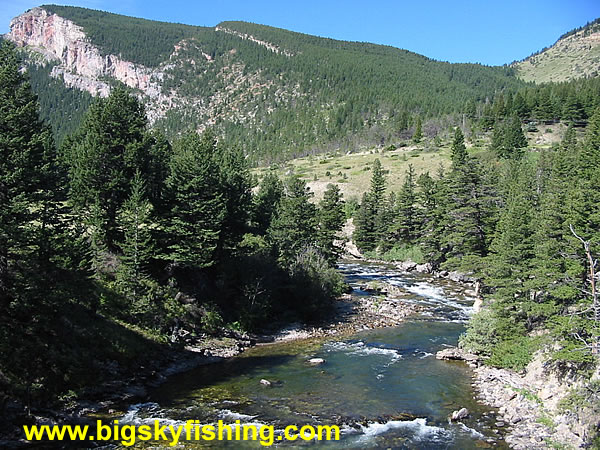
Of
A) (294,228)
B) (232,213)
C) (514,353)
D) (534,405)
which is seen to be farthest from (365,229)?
(534,405)

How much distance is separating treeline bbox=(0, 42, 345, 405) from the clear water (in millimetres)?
4979

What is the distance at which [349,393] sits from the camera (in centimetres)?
2569

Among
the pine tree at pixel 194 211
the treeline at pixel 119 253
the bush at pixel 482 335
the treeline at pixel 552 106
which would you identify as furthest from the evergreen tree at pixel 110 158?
the treeline at pixel 552 106

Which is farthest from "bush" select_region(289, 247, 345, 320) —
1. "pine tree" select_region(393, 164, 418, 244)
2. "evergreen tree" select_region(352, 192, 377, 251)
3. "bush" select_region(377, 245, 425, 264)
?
"evergreen tree" select_region(352, 192, 377, 251)

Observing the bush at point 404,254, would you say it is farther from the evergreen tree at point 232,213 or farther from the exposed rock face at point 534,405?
the exposed rock face at point 534,405

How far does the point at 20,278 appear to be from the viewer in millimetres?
21906

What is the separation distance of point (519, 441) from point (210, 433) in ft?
42.9

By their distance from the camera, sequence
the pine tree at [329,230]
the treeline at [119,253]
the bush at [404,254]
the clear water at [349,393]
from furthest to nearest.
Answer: the bush at [404,254]
the pine tree at [329,230]
the treeline at [119,253]
the clear water at [349,393]

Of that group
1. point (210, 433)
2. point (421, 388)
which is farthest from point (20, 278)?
point (421, 388)

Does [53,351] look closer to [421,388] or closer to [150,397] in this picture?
[150,397]

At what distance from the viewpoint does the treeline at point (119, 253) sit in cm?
2275

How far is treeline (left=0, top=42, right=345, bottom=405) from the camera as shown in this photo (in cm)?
→ 2275

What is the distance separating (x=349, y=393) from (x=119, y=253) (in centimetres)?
2226

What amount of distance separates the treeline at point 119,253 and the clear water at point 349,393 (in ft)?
16.3
